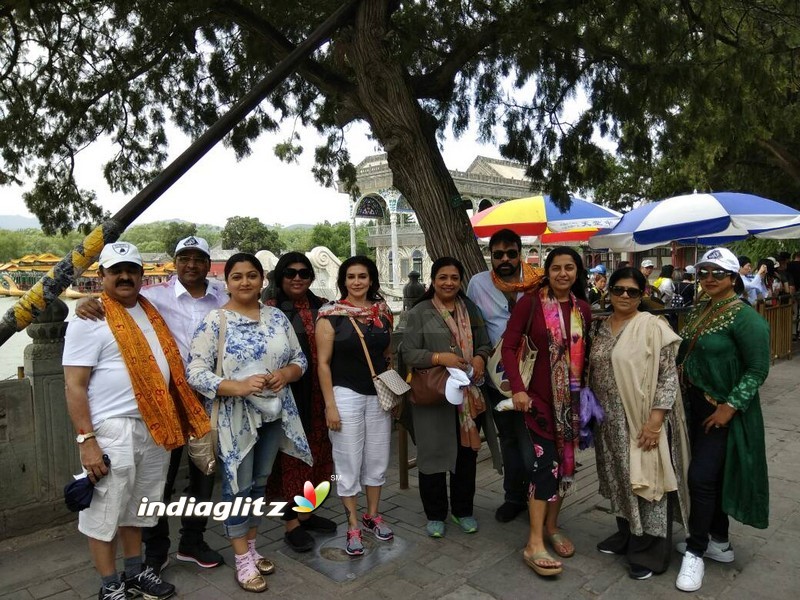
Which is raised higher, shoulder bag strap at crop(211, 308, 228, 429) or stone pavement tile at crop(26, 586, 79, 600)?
shoulder bag strap at crop(211, 308, 228, 429)

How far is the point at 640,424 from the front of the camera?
295 centimetres

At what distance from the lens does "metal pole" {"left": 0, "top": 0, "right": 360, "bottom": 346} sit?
3385 mm

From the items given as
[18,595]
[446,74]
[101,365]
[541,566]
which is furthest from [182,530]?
[446,74]

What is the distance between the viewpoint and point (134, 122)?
720 cm

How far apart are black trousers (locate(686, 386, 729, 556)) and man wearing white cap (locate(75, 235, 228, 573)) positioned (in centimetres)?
258

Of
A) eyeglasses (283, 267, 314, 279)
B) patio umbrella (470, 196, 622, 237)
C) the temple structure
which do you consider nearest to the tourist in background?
eyeglasses (283, 267, 314, 279)

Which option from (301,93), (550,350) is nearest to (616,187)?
(301,93)

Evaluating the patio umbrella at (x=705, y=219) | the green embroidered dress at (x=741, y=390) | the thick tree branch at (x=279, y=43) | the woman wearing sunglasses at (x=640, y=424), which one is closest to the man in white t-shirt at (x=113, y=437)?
the woman wearing sunglasses at (x=640, y=424)

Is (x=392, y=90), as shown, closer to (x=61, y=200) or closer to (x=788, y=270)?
(x=61, y=200)

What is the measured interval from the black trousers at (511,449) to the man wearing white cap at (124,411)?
1757 mm

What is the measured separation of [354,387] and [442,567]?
111 centimetres

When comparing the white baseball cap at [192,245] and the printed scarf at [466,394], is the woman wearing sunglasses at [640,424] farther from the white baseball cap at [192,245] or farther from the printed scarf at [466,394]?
the white baseball cap at [192,245]

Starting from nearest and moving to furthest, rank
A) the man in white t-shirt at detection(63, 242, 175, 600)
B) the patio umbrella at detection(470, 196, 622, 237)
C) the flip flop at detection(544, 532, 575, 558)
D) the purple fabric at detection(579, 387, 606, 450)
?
the man in white t-shirt at detection(63, 242, 175, 600) → the purple fabric at detection(579, 387, 606, 450) → the flip flop at detection(544, 532, 575, 558) → the patio umbrella at detection(470, 196, 622, 237)

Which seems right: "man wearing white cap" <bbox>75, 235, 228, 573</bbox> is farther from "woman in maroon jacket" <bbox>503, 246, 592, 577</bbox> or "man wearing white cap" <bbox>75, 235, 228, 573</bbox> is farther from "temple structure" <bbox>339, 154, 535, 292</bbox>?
"temple structure" <bbox>339, 154, 535, 292</bbox>
